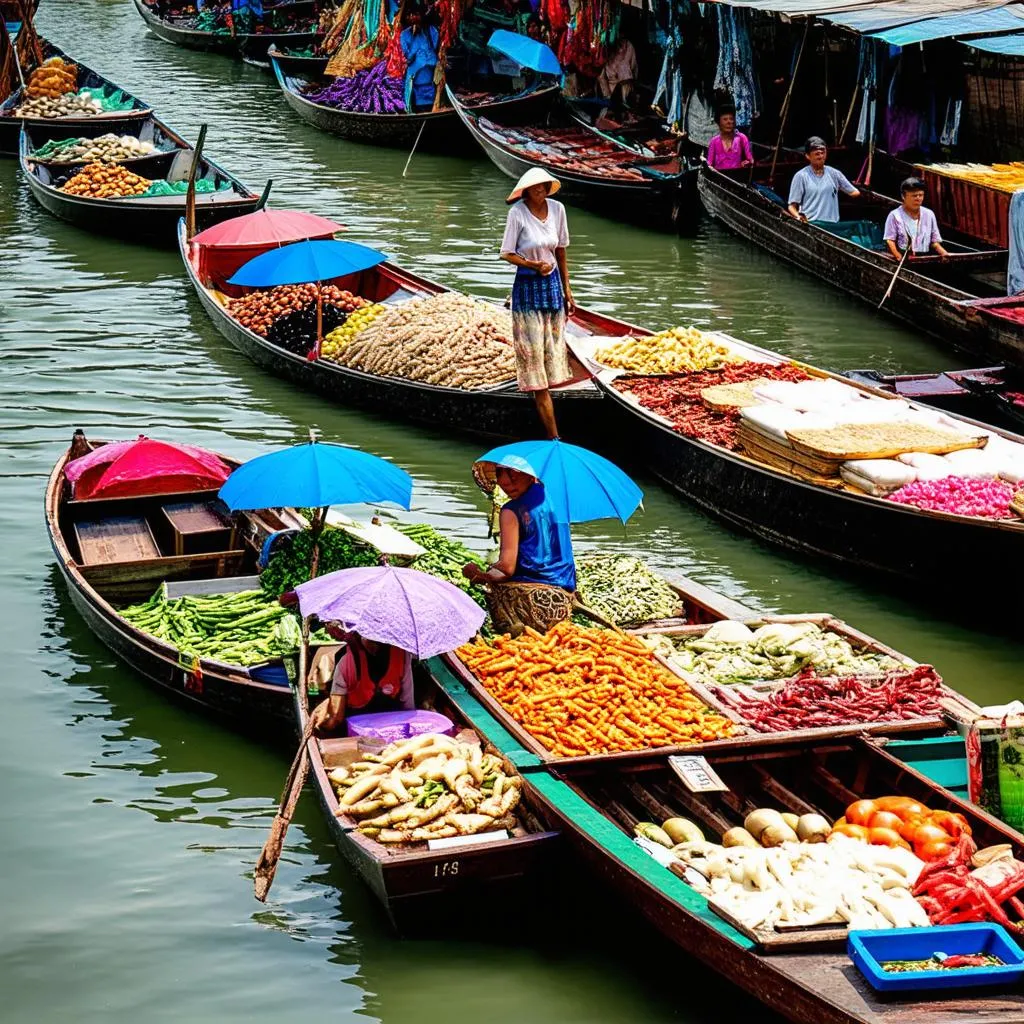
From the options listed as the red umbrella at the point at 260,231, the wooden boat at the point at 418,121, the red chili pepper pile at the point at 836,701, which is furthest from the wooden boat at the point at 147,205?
the red chili pepper pile at the point at 836,701

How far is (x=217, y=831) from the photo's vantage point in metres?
7.64

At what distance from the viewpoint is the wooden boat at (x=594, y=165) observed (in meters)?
19.3

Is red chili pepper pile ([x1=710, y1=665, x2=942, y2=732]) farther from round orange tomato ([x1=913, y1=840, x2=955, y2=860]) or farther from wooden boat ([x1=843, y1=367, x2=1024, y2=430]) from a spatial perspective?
wooden boat ([x1=843, y1=367, x2=1024, y2=430])

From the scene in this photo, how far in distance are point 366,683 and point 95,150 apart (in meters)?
14.7

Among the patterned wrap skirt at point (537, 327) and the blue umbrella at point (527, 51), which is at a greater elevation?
the blue umbrella at point (527, 51)

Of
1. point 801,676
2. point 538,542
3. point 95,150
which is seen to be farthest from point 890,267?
point 95,150

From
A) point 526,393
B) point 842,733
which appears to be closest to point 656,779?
point 842,733

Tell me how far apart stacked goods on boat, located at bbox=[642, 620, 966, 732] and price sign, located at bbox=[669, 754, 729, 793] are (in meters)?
0.50

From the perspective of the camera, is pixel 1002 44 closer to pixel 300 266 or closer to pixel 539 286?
pixel 539 286

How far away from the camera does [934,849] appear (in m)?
6.31

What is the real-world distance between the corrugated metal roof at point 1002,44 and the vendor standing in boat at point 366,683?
406 inches

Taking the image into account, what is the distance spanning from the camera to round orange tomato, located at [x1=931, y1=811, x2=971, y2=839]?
254 inches

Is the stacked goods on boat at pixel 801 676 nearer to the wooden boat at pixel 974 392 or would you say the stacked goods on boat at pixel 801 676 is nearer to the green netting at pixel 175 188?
the wooden boat at pixel 974 392

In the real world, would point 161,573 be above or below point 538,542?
below
